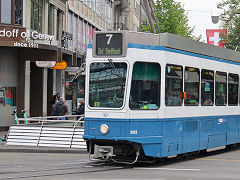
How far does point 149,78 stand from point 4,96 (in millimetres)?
15936

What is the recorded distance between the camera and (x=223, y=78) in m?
16.3

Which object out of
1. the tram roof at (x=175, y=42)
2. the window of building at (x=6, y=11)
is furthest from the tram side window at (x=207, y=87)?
the window of building at (x=6, y=11)

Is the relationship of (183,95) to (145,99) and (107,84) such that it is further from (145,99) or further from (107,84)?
(107,84)

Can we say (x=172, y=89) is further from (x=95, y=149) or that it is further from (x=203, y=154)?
(x=203, y=154)

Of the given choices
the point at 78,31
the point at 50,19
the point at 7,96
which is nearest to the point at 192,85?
the point at 7,96

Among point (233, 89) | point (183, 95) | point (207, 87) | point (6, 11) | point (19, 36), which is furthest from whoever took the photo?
point (6, 11)

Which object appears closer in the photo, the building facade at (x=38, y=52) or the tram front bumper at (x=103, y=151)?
the tram front bumper at (x=103, y=151)

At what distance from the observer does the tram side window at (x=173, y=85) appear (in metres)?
12.9

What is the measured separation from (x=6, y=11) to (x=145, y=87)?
49.1ft

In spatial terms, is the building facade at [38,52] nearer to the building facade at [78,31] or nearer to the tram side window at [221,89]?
the building facade at [78,31]

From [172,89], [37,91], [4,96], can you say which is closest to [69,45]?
[37,91]

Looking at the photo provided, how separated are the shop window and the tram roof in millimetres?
13912

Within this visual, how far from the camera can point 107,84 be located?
12273 mm

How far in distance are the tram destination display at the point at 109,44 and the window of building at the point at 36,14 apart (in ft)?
52.4
